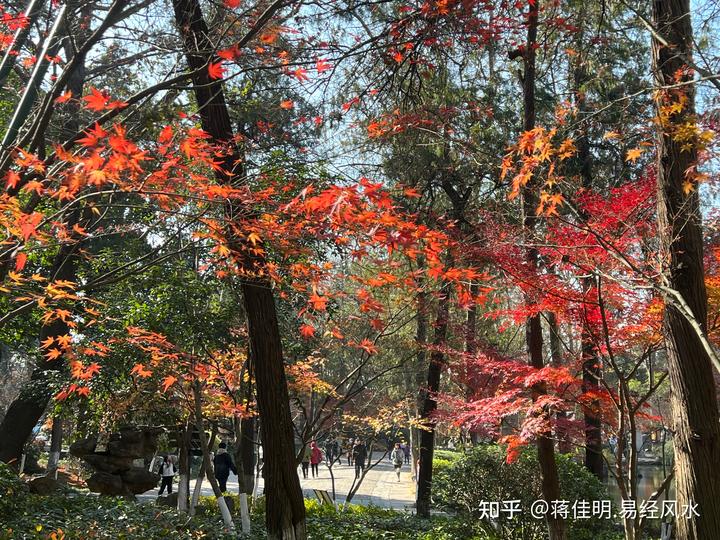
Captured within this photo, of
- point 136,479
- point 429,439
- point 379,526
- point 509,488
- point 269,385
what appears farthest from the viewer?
point 136,479

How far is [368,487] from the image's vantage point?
25094mm

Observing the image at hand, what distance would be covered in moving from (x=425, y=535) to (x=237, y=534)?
3.33 metres

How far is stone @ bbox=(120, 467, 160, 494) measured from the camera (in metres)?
14.9

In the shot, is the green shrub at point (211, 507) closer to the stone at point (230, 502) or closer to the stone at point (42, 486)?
the stone at point (230, 502)

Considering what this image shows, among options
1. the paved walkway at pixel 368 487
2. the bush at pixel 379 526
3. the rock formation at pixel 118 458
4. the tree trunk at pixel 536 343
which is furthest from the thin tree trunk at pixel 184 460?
the paved walkway at pixel 368 487

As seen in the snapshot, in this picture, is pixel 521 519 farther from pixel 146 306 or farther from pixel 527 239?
pixel 146 306

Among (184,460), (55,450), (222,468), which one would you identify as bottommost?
(222,468)

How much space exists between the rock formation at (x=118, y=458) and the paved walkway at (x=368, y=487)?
3.57 meters

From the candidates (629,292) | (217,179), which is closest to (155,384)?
(217,179)

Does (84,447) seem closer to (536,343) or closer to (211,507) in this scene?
(211,507)

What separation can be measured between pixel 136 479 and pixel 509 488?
29.4 ft

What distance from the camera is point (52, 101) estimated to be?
3555 millimetres

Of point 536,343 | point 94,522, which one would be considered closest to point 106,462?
point 94,522

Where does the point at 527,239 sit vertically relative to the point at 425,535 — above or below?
above
